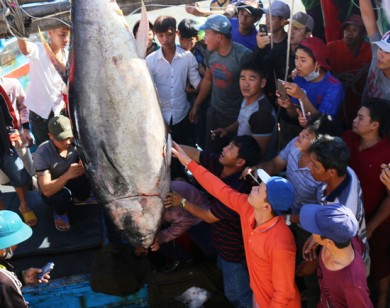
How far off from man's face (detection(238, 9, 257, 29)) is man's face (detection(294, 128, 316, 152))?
179 centimetres

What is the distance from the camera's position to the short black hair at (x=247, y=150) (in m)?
3.13

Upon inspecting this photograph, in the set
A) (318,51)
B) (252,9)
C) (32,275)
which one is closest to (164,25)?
(252,9)

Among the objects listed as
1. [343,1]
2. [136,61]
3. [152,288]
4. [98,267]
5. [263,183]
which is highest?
[136,61]

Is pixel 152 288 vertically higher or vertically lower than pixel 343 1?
lower

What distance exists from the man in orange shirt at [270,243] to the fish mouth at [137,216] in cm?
53

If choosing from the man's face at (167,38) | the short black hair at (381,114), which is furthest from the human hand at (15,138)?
the short black hair at (381,114)

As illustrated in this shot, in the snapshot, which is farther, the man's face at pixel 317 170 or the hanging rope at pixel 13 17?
the man's face at pixel 317 170

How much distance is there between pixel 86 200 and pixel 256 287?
197 centimetres

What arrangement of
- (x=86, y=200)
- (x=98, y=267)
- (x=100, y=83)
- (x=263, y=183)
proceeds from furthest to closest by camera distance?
(x=86, y=200)
(x=98, y=267)
(x=263, y=183)
(x=100, y=83)

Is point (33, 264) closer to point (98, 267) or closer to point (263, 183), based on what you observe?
point (98, 267)

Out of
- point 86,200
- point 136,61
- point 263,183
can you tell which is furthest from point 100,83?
point 86,200

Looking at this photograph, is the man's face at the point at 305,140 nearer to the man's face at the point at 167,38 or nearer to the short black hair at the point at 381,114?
the short black hair at the point at 381,114

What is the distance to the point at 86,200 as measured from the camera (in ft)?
13.8

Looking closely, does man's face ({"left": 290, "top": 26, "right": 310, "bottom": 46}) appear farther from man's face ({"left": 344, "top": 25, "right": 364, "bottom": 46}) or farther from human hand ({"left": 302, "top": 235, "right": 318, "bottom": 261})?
human hand ({"left": 302, "top": 235, "right": 318, "bottom": 261})
